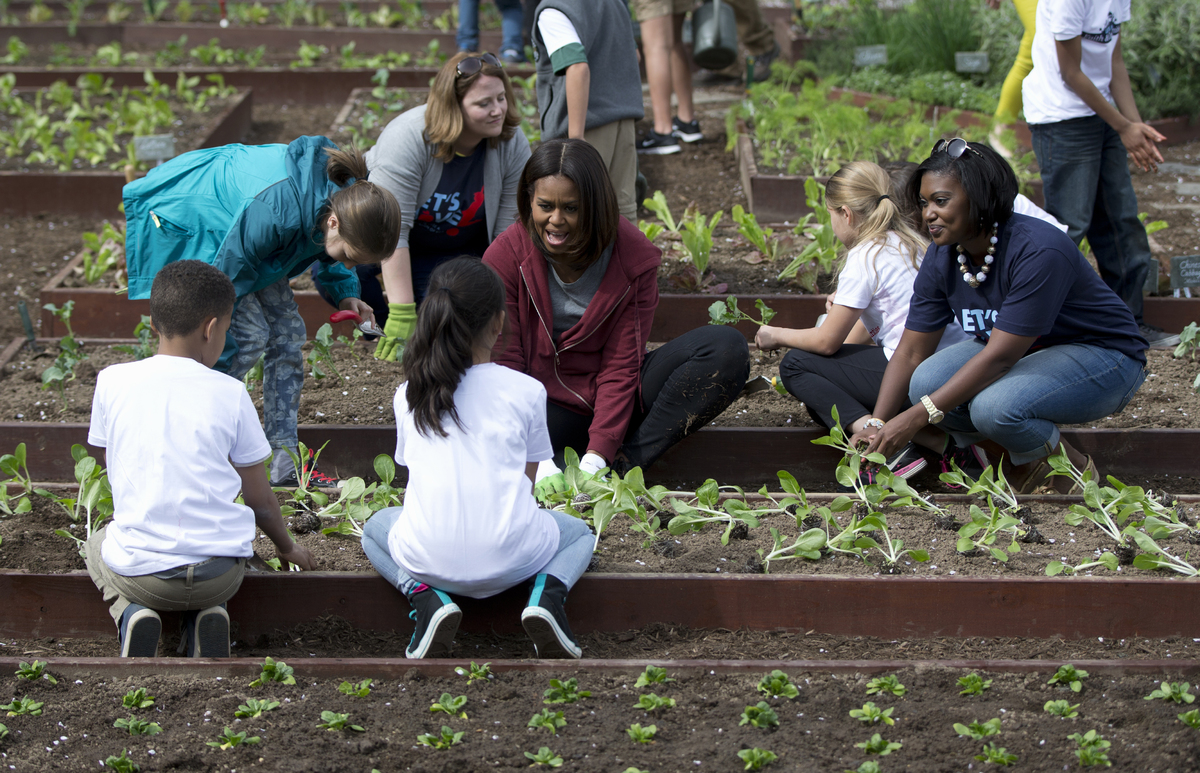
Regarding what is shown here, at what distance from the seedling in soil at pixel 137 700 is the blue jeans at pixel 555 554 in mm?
567

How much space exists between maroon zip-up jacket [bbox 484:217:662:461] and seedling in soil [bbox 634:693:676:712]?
1.05 metres

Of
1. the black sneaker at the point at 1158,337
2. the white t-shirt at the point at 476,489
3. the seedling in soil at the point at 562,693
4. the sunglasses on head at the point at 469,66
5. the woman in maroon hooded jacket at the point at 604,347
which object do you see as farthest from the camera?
the black sneaker at the point at 1158,337

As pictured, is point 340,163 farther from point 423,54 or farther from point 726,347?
point 423,54

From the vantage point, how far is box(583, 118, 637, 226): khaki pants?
431 centimetres

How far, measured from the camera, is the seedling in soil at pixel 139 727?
2002 mm

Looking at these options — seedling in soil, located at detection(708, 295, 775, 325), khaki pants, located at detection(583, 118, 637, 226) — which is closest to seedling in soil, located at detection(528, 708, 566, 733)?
seedling in soil, located at detection(708, 295, 775, 325)

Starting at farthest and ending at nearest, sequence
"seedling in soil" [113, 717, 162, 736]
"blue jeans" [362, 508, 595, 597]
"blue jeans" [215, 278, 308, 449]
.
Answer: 1. "blue jeans" [215, 278, 308, 449]
2. "blue jeans" [362, 508, 595, 597]
3. "seedling in soil" [113, 717, 162, 736]

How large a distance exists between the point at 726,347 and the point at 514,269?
2.26 ft

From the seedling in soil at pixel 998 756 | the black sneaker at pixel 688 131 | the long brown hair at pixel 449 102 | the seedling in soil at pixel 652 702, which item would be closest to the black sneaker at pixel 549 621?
the seedling in soil at pixel 652 702

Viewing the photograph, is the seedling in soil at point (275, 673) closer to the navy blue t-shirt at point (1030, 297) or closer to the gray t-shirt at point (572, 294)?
the gray t-shirt at point (572, 294)

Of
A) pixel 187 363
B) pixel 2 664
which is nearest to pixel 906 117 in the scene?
pixel 187 363

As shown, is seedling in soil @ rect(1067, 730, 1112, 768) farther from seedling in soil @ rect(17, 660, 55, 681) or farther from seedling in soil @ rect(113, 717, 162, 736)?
seedling in soil @ rect(17, 660, 55, 681)

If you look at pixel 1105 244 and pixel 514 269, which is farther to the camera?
pixel 1105 244

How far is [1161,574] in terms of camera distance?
250 cm
